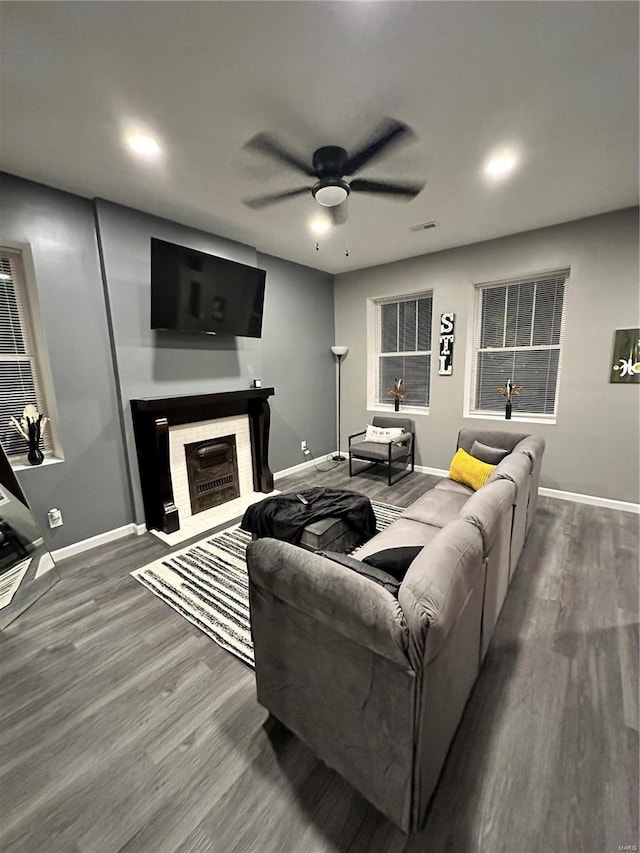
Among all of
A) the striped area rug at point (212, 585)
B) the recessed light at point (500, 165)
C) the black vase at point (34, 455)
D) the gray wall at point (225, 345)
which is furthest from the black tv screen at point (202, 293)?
the recessed light at point (500, 165)

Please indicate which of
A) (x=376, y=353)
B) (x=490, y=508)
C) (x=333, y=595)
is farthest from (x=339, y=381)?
(x=333, y=595)

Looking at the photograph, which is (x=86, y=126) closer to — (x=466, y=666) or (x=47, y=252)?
(x=47, y=252)

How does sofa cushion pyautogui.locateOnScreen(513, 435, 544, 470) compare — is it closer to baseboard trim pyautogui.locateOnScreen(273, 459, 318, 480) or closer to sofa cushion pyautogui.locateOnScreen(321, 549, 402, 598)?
sofa cushion pyautogui.locateOnScreen(321, 549, 402, 598)

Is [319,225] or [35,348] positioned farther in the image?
[319,225]

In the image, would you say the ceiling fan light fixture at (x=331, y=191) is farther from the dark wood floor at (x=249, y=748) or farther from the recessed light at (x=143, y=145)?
the dark wood floor at (x=249, y=748)

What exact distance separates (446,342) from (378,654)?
409 centimetres

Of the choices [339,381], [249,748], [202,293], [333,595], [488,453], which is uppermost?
[202,293]

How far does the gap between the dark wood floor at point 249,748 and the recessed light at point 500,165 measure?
2.98 m

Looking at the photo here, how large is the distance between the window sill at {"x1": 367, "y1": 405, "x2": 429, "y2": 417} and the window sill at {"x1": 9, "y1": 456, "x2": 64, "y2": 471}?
393 cm

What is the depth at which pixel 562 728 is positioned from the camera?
1.47 meters

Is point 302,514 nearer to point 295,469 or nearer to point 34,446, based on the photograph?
point 34,446

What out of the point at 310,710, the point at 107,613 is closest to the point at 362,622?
the point at 310,710

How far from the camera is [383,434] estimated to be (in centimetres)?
477

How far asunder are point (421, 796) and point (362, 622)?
64 centimetres
